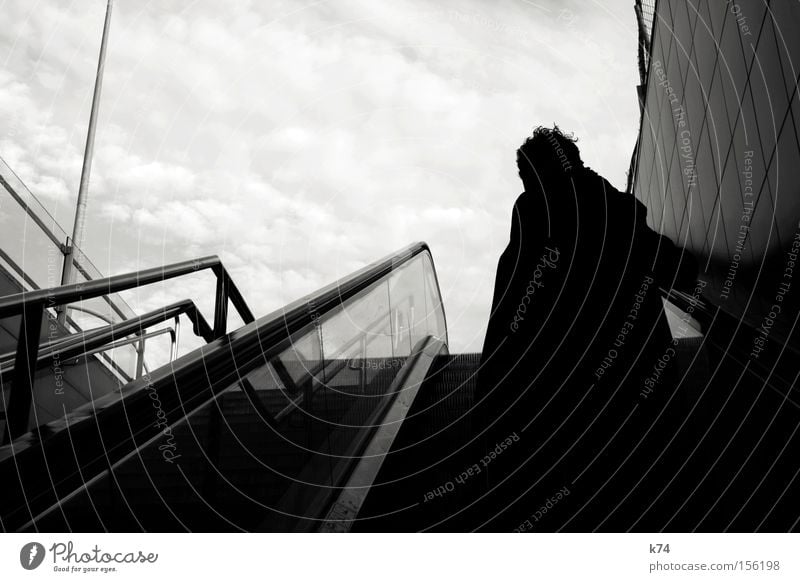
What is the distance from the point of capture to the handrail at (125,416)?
34.2 inches

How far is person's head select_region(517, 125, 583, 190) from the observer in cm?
183

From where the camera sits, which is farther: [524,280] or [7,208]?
[7,208]

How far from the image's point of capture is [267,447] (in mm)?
1897

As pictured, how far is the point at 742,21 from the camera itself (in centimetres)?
305

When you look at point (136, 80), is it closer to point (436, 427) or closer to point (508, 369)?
point (508, 369)

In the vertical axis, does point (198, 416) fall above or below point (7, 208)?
below

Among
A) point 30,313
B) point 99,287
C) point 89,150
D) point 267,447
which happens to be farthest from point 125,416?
point 89,150

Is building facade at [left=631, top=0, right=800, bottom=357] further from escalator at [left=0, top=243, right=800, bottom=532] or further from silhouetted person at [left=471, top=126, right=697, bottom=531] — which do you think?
silhouetted person at [left=471, top=126, right=697, bottom=531]

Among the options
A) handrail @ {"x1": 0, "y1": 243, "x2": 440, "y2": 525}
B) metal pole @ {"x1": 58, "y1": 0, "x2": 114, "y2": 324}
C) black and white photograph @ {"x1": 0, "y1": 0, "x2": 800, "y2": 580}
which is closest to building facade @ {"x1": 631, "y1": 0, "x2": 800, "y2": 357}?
black and white photograph @ {"x1": 0, "y1": 0, "x2": 800, "y2": 580}

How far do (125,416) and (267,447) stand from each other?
2.81 ft

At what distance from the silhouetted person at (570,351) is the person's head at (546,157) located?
0.05 meters

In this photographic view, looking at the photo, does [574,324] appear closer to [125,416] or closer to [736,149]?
[125,416]
